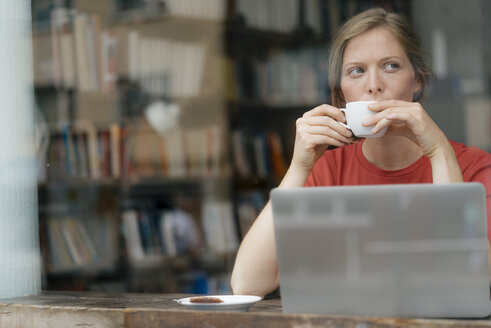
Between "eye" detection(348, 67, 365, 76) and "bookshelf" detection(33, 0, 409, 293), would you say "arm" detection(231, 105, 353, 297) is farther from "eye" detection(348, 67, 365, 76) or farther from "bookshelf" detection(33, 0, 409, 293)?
"bookshelf" detection(33, 0, 409, 293)

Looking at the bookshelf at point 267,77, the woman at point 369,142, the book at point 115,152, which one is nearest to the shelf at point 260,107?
the bookshelf at point 267,77

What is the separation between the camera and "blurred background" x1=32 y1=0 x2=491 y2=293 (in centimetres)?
364

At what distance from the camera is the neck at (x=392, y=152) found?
1690mm

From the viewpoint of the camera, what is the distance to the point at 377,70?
1.63m

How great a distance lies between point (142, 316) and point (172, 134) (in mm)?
2695

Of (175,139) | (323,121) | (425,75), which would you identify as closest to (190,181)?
(175,139)

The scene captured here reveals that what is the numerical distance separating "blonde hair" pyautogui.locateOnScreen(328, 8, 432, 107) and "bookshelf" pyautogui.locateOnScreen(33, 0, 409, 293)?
1805 millimetres

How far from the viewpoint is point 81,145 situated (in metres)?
3.65

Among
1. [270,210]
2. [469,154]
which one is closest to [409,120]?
[270,210]

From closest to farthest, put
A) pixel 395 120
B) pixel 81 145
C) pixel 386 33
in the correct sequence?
pixel 395 120, pixel 386 33, pixel 81 145

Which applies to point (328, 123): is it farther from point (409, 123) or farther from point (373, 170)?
point (373, 170)

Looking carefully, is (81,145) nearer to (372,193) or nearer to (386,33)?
(386,33)

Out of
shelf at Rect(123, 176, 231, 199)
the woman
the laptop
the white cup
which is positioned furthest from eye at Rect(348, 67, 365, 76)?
shelf at Rect(123, 176, 231, 199)

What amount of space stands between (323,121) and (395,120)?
179mm
